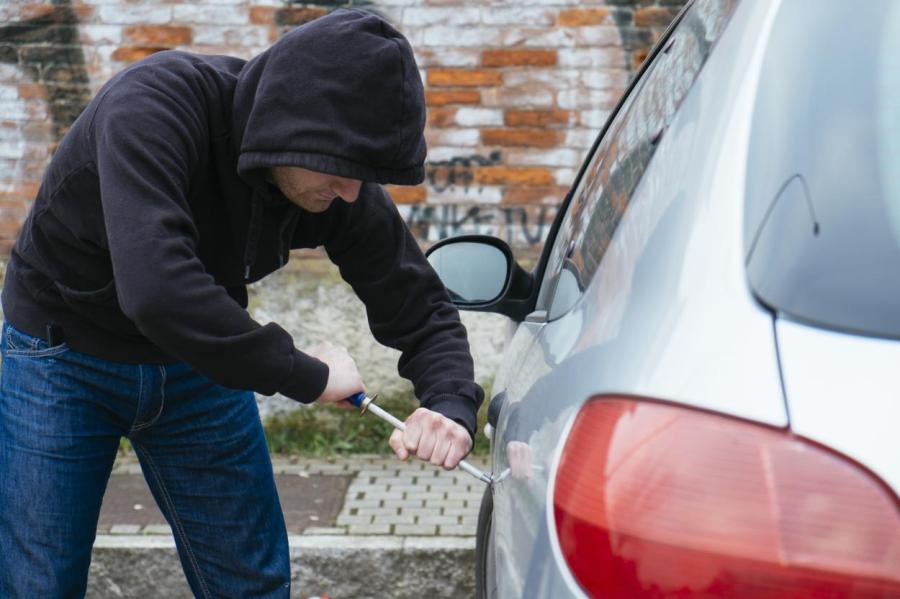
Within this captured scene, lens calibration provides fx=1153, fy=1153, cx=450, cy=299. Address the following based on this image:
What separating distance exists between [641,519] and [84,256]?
4.63 ft

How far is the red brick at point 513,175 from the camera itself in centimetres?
498

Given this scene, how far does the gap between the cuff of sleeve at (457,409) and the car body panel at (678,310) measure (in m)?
0.57

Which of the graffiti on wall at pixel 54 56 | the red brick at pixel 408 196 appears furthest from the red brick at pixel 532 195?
the graffiti on wall at pixel 54 56

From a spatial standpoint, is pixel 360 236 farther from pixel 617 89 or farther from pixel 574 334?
pixel 617 89

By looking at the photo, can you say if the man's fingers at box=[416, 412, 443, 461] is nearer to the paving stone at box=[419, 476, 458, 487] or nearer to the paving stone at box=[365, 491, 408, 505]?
the paving stone at box=[365, 491, 408, 505]

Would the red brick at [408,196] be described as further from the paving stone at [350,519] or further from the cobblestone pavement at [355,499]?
the paving stone at [350,519]

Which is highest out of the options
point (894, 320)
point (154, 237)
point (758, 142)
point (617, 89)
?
point (758, 142)

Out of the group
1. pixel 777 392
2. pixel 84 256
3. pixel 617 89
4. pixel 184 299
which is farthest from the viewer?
pixel 617 89

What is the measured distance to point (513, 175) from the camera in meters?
4.98

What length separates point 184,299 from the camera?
1854 millimetres

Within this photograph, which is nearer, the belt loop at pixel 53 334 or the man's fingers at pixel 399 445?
the man's fingers at pixel 399 445

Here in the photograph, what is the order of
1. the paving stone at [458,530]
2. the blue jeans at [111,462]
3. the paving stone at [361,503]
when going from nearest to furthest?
the blue jeans at [111,462] < the paving stone at [458,530] < the paving stone at [361,503]

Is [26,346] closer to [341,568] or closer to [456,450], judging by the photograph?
[456,450]

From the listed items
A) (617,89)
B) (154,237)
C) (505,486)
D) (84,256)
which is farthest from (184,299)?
(617,89)
